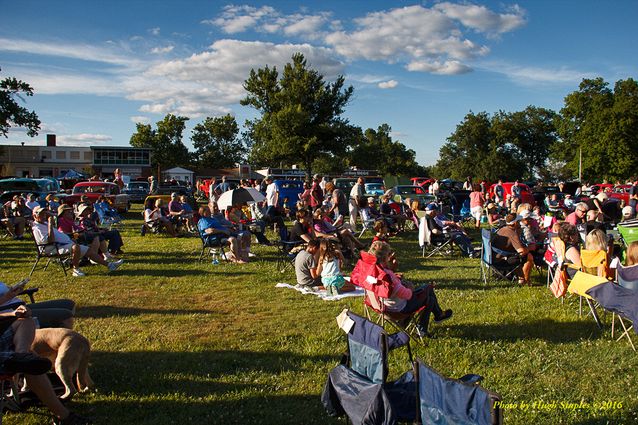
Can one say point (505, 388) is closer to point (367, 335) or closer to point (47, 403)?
point (367, 335)

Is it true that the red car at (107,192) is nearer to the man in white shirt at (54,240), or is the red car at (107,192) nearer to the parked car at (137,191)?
the parked car at (137,191)

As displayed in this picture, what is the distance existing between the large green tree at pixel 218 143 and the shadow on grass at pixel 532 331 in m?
80.0

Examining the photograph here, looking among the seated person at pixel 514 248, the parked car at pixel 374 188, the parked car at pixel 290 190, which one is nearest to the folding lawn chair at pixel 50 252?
the seated person at pixel 514 248

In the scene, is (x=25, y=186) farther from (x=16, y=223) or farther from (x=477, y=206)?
(x=477, y=206)

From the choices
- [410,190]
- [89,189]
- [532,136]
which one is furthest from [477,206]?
[532,136]

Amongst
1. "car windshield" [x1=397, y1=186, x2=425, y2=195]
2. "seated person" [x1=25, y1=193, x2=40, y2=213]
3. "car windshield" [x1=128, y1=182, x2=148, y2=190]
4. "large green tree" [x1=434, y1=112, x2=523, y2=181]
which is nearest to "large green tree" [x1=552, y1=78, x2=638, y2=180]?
"large green tree" [x1=434, y1=112, x2=523, y2=181]

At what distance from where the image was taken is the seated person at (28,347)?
365 cm

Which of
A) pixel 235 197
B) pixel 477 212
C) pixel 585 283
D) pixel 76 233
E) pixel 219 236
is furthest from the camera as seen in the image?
pixel 477 212

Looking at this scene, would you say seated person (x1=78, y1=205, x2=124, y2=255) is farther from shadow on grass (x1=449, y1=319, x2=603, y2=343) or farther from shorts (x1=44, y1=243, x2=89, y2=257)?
shadow on grass (x1=449, y1=319, x2=603, y2=343)

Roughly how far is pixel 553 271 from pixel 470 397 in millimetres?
6716

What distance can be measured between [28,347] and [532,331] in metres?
5.05

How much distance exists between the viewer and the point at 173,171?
62.4 m

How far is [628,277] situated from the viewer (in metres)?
5.54

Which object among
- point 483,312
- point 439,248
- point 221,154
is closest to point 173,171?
point 221,154
